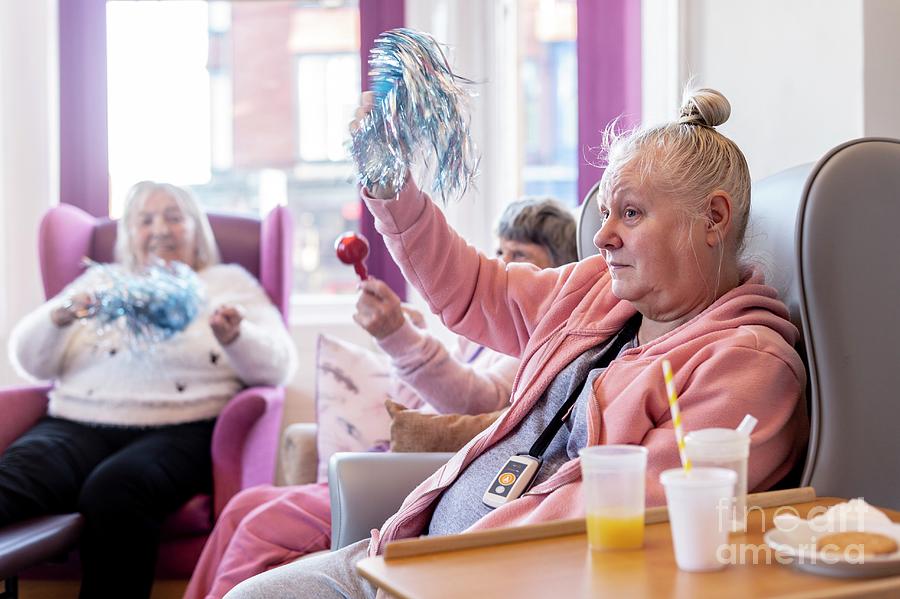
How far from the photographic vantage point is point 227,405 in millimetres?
3004

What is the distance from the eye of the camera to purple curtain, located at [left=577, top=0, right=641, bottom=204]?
287 cm

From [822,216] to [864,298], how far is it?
0.38 ft

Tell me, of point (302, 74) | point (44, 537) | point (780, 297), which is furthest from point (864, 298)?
point (302, 74)

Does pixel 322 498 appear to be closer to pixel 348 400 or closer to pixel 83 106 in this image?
pixel 348 400

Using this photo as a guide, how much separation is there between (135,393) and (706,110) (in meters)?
2.06

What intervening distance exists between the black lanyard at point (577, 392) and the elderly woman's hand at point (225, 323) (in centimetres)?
160

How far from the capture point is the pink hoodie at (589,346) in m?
1.33

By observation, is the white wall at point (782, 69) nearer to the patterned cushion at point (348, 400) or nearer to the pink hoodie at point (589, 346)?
the pink hoodie at point (589, 346)

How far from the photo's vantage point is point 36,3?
4008 mm

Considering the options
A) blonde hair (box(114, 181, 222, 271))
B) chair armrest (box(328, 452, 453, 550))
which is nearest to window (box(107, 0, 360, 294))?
blonde hair (box(114, 181, 222, 271))

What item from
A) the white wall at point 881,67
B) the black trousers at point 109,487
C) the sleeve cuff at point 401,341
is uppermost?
the white wall at point 881,67

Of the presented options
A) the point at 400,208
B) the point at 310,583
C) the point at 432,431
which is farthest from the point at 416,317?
the point at 310,583

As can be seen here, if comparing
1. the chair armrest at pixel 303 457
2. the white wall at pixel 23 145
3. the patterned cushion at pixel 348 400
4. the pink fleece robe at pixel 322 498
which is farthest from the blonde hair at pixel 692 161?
the white wall at pixel 23 145

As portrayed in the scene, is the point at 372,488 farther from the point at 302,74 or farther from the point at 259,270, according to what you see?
the point at 302,74
